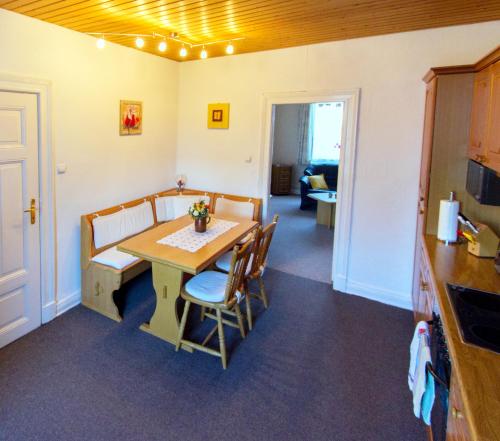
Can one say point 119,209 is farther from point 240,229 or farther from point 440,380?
point 440,380

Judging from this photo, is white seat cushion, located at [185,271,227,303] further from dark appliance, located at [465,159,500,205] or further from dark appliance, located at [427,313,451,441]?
dark appliance, located at [465,159,500,205]

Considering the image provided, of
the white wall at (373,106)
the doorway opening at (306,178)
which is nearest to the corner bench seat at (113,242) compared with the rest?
the white wall at (373,106)

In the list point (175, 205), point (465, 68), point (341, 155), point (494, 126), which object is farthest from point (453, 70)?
point (175, 205)

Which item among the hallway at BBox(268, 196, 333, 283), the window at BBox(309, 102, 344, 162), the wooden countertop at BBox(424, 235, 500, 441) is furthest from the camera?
the window at BBox(309, 102, 344, 162)

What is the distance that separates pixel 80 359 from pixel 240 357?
1150mm

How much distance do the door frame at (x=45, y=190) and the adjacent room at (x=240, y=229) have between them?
0.02 metres

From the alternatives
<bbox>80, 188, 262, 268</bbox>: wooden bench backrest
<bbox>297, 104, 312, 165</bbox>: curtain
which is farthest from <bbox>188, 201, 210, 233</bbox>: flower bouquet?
<bbox>297, 104, 312, 165</bbox>: curtain

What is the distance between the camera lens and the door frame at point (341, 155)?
342 cm

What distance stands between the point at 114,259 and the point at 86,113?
4.41 ft

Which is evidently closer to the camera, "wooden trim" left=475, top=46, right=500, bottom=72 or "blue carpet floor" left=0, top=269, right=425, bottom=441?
"wooden trim" left=475, top=46, right=500, bottom=72

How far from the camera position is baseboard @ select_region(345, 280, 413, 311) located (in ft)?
11.3

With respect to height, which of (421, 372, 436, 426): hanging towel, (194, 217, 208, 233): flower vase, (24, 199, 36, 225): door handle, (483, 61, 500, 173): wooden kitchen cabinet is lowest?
(421, 372, 436, 426): hanging towel

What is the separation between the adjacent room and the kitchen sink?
12 mm

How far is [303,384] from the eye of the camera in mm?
2375
